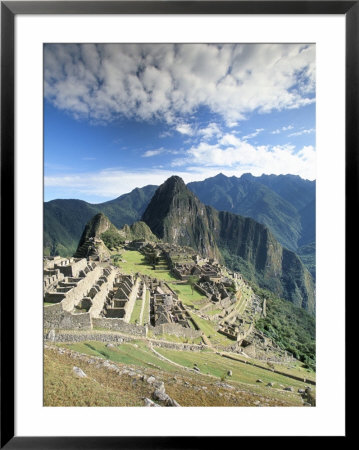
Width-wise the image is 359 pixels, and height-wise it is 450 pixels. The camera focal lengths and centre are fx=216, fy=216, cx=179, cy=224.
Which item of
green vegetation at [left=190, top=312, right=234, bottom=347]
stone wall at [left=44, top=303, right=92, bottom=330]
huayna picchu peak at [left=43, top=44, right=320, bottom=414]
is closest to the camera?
huayna picchu peak at [left=43, top=44, right=320, bottom=414]

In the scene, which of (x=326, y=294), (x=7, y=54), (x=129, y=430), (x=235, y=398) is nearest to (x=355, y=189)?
(x=326, y=294)

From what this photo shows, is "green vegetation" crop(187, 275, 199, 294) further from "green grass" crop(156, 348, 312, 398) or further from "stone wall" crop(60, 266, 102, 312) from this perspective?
"stone wall" crop(60, 266, 102, 312)

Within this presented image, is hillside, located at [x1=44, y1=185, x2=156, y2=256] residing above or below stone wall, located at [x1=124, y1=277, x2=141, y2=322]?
above

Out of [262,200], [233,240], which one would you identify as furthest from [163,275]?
[233,240]

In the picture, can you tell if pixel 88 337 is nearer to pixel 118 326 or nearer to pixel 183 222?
pixel 118 326

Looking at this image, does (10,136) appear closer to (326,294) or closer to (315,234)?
(315,234)

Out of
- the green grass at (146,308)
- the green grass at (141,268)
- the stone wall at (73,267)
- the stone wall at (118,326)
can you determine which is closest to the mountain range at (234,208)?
the stone wall at (73,267)

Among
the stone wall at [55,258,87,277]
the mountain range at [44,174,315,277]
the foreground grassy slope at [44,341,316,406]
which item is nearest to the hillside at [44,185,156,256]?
the mountain range at [44,174,315,277]
